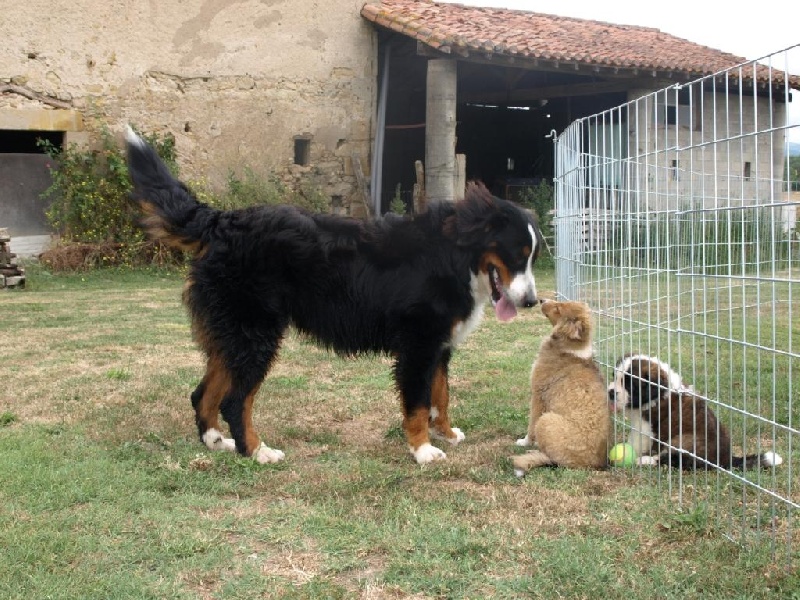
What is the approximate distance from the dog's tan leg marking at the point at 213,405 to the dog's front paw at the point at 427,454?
3.44 feet

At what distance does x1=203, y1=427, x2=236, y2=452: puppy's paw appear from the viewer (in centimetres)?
468

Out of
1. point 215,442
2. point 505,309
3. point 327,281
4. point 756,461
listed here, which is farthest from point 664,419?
point 215,442

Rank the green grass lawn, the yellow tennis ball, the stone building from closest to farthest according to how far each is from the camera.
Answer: the green grass lawn
the yellow tennis ball
the stone building

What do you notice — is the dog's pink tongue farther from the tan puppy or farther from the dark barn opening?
the dark barn opening

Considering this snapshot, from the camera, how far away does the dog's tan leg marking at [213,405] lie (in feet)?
15.4

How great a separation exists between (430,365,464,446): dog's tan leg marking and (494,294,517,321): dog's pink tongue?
0.53m

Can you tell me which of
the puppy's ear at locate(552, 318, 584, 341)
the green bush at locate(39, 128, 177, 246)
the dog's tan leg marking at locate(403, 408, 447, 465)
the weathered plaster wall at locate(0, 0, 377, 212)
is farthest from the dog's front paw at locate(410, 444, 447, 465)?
the weathered plaster wall at locate(0, 0, 377, 212)

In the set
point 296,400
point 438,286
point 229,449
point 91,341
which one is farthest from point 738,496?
point 91,341

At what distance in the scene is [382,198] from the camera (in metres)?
18.3

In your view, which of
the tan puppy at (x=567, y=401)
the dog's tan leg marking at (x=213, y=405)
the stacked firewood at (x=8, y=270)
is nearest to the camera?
the tan puppy at (x=567, y=401)

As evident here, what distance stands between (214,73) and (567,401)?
41.6 ft

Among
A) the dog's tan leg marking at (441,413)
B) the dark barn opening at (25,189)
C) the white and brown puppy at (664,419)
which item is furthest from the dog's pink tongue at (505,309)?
the dark barn opening at (25,189)

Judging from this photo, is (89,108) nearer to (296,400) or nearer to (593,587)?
(296,400)

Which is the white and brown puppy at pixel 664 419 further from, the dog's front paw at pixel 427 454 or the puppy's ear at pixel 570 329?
the dog's front paw at pixel 427 454
